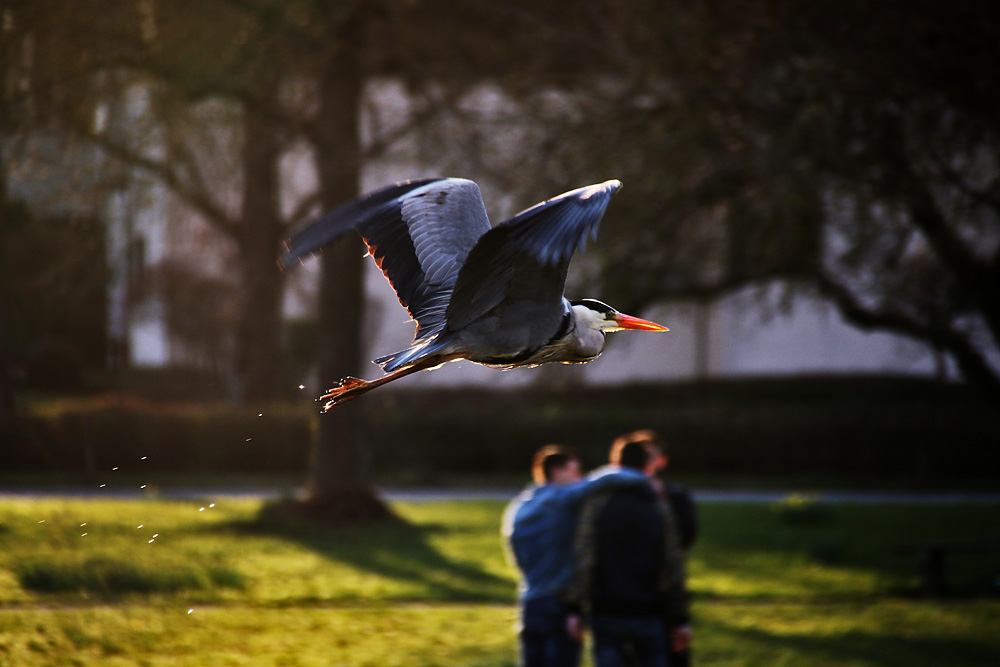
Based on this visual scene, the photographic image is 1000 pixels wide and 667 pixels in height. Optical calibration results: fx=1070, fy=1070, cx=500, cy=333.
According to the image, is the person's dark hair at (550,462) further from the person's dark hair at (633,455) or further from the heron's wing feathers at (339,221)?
the heron's wing feathers at (339,221)

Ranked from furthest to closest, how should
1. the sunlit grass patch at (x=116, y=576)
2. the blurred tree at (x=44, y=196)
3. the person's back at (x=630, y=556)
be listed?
the blurred tree at (x=44, y=196), the sunlit grass patch at (x=116, y=576), the person's back at (x=630, y=556)

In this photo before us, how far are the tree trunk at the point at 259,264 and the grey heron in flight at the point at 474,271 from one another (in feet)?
25.1

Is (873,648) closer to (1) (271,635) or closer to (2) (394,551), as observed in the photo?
(1) (271,635)

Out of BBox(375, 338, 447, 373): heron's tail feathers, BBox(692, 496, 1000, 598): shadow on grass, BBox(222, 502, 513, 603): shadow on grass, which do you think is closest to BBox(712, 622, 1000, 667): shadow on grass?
BBox(692, 496, 1000, 598): shadow on grass

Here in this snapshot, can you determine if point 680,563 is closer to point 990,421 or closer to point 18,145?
point 18,145

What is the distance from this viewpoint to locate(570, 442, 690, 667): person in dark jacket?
520 centimetres

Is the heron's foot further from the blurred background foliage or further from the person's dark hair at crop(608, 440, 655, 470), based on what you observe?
the blurred background foliage

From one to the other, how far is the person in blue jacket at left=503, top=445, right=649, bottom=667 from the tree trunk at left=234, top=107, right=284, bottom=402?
685 cm

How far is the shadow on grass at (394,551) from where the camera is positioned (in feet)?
30.8

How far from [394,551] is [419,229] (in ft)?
24.5

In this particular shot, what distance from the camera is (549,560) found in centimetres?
546

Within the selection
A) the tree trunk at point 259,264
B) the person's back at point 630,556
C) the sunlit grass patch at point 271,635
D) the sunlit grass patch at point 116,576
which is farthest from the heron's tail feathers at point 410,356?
the tree trunk at point 259,264

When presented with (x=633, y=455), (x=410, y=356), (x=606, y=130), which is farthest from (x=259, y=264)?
(x=410, y=356)

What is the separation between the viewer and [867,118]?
26.7 feet
